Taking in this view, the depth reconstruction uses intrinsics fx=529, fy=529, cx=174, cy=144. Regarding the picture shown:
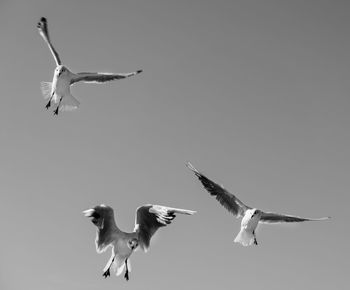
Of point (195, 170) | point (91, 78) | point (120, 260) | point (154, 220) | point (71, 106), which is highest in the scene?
point (91, 78)

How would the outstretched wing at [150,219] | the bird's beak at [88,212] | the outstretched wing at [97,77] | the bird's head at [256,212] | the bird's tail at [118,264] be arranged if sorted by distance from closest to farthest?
1. the bird's beak at [88,212]
2. the outstretched wing at [150,219]
3. the bird's tail at [118,264]
4. the bird's head at [256,212]
5. the outstretched wing at [97,77]

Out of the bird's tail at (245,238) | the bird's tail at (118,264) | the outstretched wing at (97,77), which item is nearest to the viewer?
the bird's tail at (118,264)

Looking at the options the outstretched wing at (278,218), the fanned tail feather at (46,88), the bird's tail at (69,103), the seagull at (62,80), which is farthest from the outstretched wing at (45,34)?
the outstretched wing at (278,218)

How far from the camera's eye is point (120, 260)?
10422 mm

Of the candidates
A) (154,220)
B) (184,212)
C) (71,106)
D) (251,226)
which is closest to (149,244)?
(154,220)

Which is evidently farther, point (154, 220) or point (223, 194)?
point (223, 194)

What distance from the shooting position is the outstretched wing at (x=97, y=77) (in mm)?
14648

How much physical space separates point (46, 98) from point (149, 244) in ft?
19.5

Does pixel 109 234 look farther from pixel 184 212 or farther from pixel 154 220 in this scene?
pixel 184 212

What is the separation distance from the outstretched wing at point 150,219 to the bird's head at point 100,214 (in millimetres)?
635

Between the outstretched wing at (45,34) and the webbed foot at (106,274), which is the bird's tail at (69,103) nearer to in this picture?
the outstretched wing at (45,34)

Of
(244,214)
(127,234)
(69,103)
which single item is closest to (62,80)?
(69,103)

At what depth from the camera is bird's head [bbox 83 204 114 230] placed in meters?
9.46

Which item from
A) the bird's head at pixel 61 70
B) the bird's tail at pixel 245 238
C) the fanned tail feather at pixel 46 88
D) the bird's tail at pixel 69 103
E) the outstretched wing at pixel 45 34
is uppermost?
the outstretched wing at pixel 45 34
